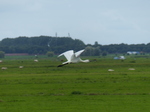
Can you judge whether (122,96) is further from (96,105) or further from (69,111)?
(69,111)

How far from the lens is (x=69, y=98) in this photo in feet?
94.5

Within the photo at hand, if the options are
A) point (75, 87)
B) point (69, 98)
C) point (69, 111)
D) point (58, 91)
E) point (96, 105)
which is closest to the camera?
point (69, 111)

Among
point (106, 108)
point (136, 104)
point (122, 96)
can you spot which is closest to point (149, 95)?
point (122, 96)

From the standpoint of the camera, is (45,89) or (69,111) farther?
(45,89)

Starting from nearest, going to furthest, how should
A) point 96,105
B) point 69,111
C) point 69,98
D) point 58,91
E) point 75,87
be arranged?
point 69,111, point 96,105, point 69,98, point 58,91, point 75,87

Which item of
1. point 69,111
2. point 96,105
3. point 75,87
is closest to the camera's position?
point 69,111

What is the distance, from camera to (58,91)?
108 feet

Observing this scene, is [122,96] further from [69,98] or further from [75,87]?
[75,87]

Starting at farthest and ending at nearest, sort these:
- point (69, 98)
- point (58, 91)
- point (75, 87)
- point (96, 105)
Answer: point (75, 87) < point (58, 91) < point (69, 98) < point (96, 105)

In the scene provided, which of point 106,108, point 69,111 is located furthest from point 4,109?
point 106,108

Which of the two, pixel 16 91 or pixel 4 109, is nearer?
pixel 4 109

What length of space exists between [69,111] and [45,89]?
1107cm

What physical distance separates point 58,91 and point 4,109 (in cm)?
881

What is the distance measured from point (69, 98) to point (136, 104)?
468cm
